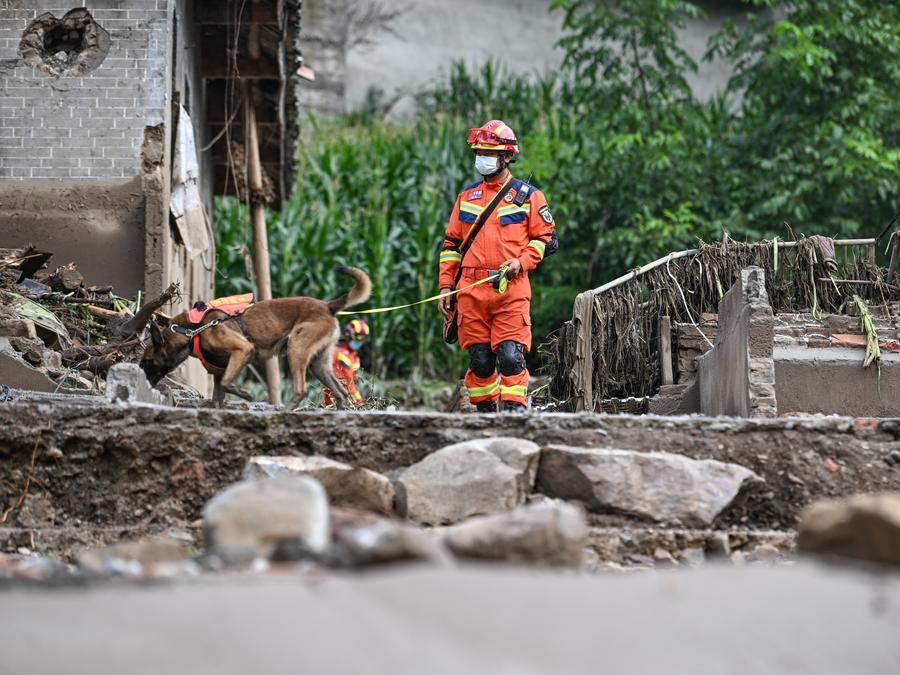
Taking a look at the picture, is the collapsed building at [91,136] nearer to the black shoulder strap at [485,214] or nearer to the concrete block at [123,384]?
the black shoulder strap at [485,214]

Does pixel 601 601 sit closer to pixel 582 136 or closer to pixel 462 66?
pixel 582 136

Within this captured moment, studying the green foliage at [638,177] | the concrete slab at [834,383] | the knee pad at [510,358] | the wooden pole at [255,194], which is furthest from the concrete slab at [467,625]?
the green foliage at [638,177]

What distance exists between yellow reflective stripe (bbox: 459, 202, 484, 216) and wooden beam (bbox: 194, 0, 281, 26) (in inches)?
195

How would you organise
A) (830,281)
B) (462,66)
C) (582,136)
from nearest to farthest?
(830,281) → (582,136) → (462,66)

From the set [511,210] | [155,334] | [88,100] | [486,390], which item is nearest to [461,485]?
[486,390]

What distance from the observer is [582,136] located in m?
25.5

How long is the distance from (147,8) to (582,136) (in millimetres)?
14775

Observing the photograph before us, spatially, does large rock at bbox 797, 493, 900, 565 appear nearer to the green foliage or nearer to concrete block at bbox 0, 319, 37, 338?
concrete block at bbox 0, 319, 37, 338

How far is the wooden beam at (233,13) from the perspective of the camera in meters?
13.9

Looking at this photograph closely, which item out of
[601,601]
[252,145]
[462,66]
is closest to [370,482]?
[601,601]

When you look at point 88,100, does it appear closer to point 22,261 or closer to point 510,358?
point 22,261

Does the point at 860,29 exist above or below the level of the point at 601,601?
above

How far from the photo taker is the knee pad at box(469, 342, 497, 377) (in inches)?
383

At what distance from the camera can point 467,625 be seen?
305cm
